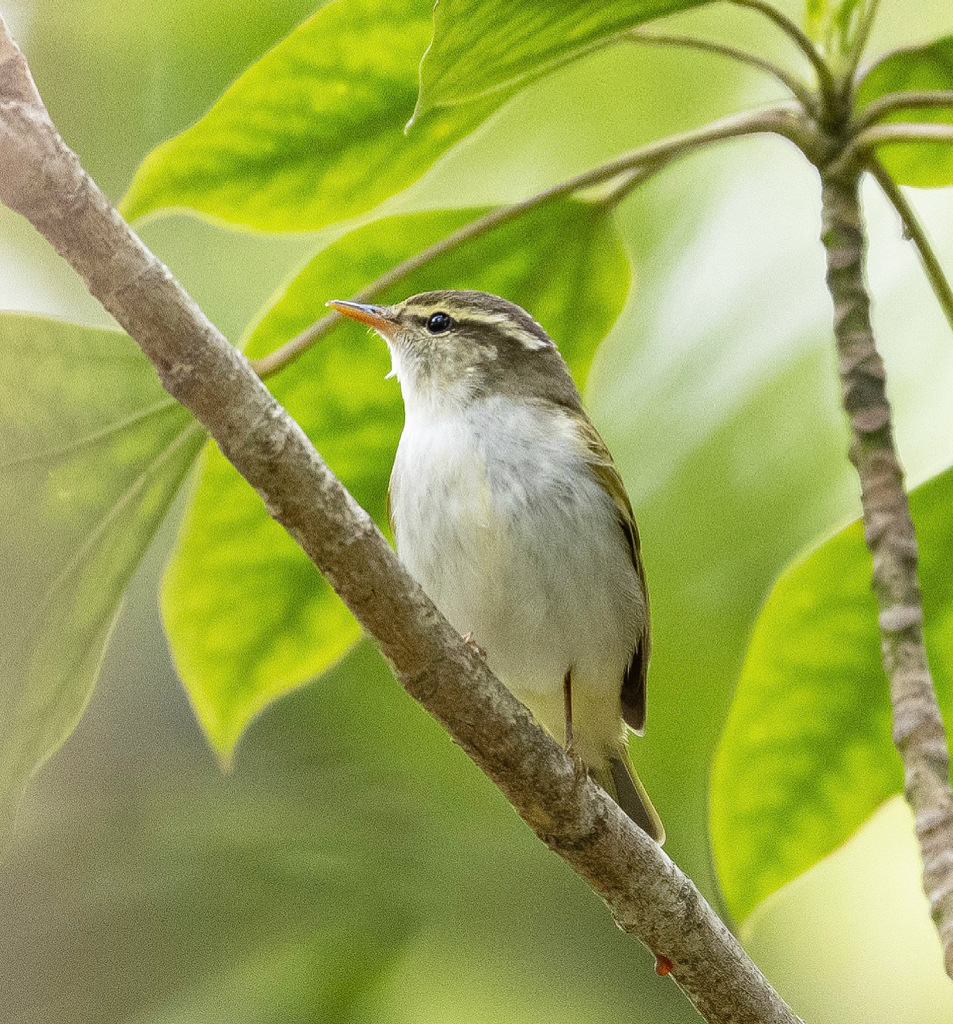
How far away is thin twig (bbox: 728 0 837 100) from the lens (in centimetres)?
159

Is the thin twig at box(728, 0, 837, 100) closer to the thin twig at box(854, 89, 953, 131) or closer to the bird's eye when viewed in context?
the thin twig at box(854, 89, 953, 131)

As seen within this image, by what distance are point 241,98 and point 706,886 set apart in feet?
5.92

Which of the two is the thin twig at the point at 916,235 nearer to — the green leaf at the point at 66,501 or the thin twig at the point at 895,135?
the thin twig at the point at 895,135

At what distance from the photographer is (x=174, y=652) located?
1776 millimetres

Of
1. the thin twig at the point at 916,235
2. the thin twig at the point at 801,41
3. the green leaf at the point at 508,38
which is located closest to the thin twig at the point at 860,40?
the thin twig at the point at 801,41

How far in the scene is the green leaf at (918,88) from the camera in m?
1.80

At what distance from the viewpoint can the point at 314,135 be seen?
1.74 meters

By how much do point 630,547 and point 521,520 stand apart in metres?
0.26

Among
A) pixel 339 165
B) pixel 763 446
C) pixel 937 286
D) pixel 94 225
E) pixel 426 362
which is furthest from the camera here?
pixel 763 446

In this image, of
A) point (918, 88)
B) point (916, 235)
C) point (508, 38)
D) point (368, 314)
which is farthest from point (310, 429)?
point (918, 88)

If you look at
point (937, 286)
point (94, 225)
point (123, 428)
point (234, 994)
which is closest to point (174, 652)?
point (123, 428)

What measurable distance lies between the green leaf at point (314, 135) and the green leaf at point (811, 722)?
29.3 inches

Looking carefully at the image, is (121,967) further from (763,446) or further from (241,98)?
(241,98)

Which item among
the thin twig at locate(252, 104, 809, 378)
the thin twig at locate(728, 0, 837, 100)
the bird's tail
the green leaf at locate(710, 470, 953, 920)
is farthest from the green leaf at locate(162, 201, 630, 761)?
the bird's tail
